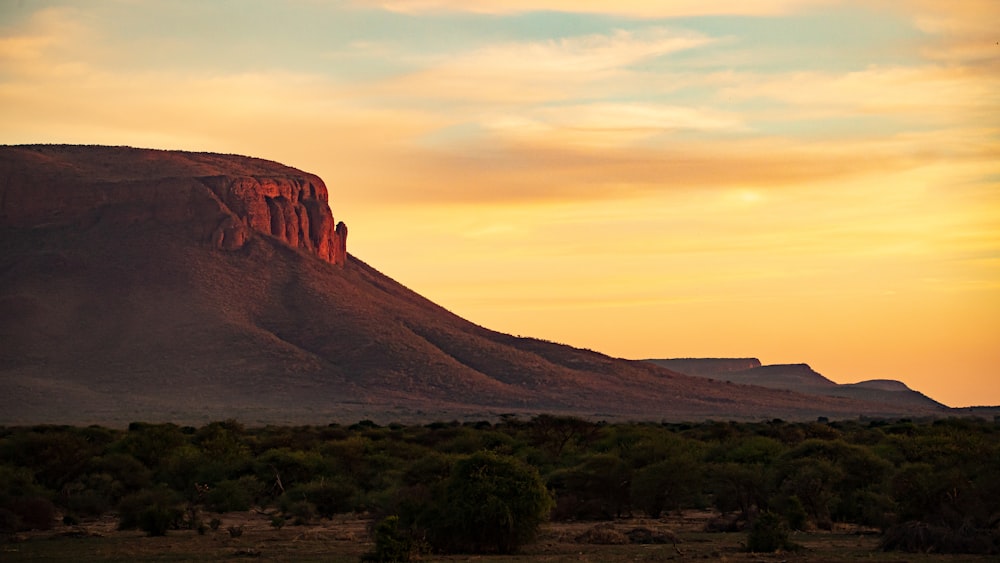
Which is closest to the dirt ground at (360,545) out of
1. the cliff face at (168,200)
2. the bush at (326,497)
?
the bush at (326,497)

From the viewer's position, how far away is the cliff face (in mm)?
169750

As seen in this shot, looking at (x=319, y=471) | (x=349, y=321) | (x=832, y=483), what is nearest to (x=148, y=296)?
(x=349, y=321)

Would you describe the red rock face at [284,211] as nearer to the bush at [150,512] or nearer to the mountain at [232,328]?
the mountain at [232,328]

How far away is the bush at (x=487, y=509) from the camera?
32.1 metres

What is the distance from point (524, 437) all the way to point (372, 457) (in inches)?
525

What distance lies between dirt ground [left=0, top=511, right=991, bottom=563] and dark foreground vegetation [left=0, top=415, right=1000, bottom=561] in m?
0.54

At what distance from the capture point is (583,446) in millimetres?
60656

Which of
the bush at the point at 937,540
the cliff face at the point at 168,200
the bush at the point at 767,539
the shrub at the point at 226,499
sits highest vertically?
the cliff face at the point at 168,200

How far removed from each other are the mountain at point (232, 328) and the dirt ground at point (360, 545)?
8179 centimetres

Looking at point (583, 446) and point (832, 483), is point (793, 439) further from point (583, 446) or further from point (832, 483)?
point (832, 483)

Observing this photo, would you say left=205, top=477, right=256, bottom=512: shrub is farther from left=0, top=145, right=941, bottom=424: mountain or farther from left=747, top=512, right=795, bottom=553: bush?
left=0, top=145, right=941, bottom=424: mountain

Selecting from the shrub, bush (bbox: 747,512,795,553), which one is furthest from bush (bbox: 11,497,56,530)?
bush (bbox: 747,512,795,553)

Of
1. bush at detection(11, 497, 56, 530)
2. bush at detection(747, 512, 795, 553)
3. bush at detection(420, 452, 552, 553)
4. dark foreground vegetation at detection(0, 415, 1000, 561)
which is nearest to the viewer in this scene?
bush at detection(747, 512, 795, 553)

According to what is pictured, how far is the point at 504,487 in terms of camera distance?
105 feet
